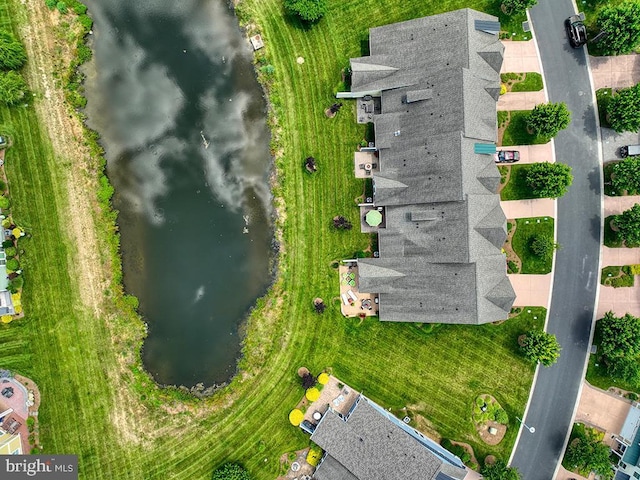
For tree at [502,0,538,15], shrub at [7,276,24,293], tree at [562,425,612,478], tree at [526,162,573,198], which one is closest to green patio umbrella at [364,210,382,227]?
tree at [526,162,573,198]

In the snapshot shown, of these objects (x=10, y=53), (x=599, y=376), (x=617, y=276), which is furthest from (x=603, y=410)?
(x=10, y=53)

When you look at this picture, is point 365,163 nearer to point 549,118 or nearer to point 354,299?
Result: point 354,299

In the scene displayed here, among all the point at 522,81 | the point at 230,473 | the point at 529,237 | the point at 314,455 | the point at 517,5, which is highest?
the point at 517,5

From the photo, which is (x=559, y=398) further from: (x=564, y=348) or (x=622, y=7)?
(x=622, y=7)

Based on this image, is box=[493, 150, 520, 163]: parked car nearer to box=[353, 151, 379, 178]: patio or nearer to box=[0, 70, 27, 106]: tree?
box=[353, 151, 379, 178]: patio

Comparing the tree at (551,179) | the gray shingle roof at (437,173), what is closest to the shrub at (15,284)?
the gray shingle roof at (437,173)
